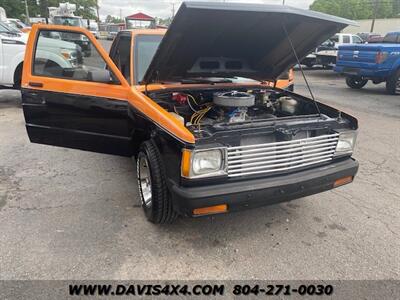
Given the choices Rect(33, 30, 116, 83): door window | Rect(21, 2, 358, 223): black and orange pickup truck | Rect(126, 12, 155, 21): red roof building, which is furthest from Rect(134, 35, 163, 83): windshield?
Rect(126, 12, 155, 21): red roof building

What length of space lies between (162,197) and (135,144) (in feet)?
3.15

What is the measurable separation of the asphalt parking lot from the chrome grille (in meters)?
0.70

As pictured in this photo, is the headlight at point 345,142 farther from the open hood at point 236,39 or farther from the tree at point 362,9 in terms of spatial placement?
the tree at point 362,9

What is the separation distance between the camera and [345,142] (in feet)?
10.2

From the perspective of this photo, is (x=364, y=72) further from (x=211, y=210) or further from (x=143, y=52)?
(x=211, y=210)

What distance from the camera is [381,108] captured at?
346 inches

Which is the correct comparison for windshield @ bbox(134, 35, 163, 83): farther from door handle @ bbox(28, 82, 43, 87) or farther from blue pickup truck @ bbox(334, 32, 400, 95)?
blue pickup truck @ bbox(334, 32, 400, 95)

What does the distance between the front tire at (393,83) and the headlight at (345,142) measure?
29.7 ft

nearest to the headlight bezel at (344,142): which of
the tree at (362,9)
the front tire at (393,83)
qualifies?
the front tire at (393,83)

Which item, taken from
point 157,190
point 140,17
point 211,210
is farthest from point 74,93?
point 140,17

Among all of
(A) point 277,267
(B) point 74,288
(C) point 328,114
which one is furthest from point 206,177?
(C) point 328,114

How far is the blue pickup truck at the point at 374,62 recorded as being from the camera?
1037 cm

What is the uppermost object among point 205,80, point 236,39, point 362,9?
point 362,9

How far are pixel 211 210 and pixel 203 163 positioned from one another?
1.18 feet
